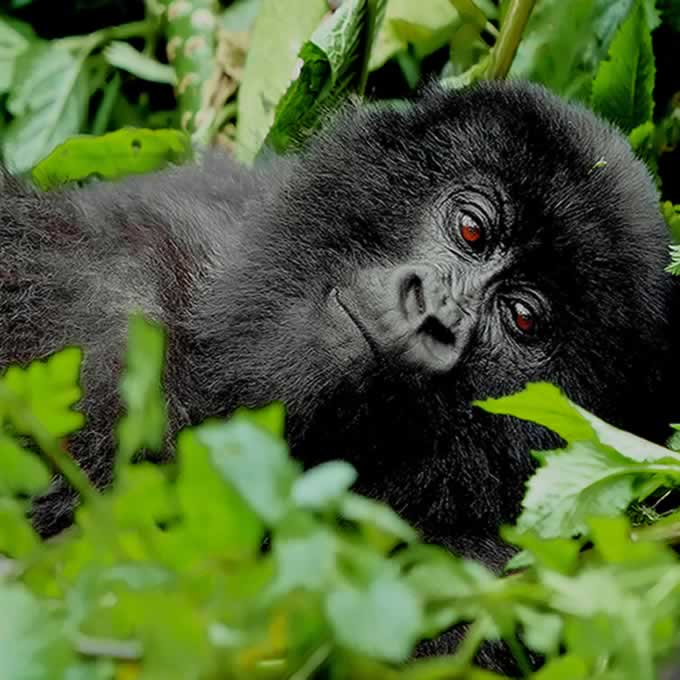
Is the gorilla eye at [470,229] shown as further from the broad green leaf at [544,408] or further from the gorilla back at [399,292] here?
the broad green leaf at [544,408]

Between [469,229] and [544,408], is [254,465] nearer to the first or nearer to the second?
[544,408]

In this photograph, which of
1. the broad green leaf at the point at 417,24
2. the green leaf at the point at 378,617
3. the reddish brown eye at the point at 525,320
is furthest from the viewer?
the broad green leaf at the point at 417,24

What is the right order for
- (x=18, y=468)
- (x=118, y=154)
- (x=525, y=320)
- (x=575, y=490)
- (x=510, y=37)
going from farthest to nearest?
1. (x=118, y=154)
2. (x=510, y=37)
3. (x=525, y=320)
4. (x=575, y=490)
5. (x=18, y=468)

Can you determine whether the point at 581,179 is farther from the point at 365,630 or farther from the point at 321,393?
the point at 365,630

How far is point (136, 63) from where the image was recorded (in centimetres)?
255

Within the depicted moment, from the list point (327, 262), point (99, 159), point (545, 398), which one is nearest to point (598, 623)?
point (545, 398)

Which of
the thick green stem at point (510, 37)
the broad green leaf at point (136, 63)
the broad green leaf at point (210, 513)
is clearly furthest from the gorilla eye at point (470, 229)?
the broad green leaf at point (136, 63)

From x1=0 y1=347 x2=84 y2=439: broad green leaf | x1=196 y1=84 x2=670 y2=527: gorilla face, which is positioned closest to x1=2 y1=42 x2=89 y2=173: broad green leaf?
x1=196 y1=84 x2=670 y2=527: gorilla face

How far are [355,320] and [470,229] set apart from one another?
212mm

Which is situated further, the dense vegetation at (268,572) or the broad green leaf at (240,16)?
the broad green leaf at (240,16)

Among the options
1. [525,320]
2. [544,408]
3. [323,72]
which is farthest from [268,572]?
[323,72]

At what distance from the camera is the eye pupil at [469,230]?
5.09 feet

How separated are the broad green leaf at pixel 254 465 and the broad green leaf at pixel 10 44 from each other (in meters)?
2.03

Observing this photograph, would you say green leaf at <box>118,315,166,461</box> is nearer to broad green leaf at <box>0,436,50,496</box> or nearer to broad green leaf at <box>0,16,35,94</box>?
broad green leaf at <box>0,436,50,496</box>
